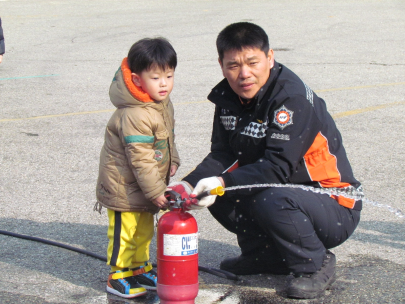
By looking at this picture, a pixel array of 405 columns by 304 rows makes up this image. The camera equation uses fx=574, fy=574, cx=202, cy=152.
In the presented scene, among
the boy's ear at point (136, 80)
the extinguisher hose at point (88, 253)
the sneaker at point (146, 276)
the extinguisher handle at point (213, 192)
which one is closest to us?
the extinguisher handle at point (213, 192)

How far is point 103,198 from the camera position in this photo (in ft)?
10.3

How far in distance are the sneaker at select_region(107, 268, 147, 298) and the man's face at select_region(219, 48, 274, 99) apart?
1.19 m

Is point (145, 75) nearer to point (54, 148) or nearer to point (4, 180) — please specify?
point (4, 180)

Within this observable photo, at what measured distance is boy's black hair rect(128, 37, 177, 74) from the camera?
118 inches

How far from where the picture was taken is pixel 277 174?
300 centimetres

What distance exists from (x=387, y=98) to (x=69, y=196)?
485cm

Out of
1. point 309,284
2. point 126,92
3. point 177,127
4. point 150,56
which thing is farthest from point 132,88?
point 177,127

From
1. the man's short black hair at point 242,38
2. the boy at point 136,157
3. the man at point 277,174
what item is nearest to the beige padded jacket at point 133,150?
the boy at point 136,157

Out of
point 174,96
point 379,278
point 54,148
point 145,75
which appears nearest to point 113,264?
point 145,75

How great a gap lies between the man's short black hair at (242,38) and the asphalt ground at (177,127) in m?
1.32

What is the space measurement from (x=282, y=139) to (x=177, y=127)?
3629 mm

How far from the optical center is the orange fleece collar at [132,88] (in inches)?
118

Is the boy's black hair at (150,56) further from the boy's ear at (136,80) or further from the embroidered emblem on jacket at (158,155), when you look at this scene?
the embroidered emblem on jacket at (158,155)

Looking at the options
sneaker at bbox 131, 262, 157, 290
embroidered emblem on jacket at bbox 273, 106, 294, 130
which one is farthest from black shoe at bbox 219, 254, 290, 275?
embroidered emblem on jacket at bbox 273, 106, 294, 130
